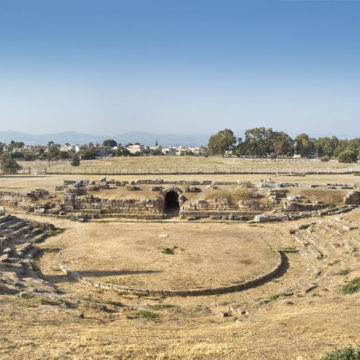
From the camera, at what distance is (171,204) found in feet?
107

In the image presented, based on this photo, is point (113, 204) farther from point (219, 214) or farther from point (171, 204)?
point (219, 214)

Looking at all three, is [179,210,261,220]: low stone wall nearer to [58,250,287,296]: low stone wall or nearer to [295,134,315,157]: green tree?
[58,250,287,296]: low stone wall

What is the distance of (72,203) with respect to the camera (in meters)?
29.1

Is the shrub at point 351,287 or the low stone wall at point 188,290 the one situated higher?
the shrub at point 351,287

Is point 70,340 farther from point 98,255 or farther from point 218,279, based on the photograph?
point 98,255

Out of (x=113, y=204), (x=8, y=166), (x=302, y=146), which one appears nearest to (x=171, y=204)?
(x=113, y=204)

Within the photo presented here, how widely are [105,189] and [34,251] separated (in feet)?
42.6

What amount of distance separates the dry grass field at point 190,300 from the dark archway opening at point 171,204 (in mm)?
5100

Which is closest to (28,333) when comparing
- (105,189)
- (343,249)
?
(343,249)

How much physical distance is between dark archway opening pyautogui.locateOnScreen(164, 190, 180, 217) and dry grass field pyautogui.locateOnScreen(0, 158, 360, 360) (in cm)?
510

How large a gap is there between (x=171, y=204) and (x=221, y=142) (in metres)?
65.1

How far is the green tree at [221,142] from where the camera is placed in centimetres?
9550

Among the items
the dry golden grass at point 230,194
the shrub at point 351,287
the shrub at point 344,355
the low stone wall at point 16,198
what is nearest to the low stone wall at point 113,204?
the low stone wall at point 16,198

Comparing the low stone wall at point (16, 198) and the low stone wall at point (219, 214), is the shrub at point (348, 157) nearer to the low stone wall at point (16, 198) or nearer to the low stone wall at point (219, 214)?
the low stone wall at point (219, 214)
